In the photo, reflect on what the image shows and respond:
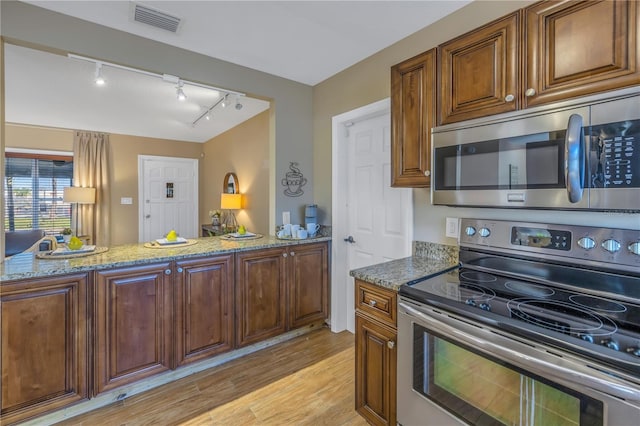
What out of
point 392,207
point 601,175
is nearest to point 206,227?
point 392,207

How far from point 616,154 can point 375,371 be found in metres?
1.45

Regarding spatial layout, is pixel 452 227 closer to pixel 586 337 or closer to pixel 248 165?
pixel 586 337

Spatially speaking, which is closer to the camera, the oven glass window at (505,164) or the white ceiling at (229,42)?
the oven glass window at (505,164)

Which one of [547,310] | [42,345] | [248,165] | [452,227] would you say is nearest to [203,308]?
[42,345]

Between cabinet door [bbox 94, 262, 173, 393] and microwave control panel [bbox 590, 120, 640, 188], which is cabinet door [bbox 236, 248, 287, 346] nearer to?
cabinet door [bbox 94, 262, 173, 393]

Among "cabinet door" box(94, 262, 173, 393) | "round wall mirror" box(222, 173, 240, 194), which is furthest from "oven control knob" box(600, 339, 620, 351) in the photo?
"round wall mirror" box(222, 173, 240, 194)

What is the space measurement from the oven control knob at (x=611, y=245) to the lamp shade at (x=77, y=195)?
21.0 ft

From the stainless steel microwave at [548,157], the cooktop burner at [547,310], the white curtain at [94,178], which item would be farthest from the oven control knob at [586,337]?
the white curtain at [94,178]

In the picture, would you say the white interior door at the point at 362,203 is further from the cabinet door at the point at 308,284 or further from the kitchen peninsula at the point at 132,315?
the kitchen peninsula at the point at 132,315

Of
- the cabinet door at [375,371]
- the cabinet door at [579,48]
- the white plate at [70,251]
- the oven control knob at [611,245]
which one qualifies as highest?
the cabinet door at [579,48]

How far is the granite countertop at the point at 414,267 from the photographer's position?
1.57 m

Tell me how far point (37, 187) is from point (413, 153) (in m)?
6.37

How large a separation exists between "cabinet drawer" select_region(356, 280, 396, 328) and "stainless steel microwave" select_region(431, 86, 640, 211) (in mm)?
592

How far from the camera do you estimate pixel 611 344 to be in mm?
880
